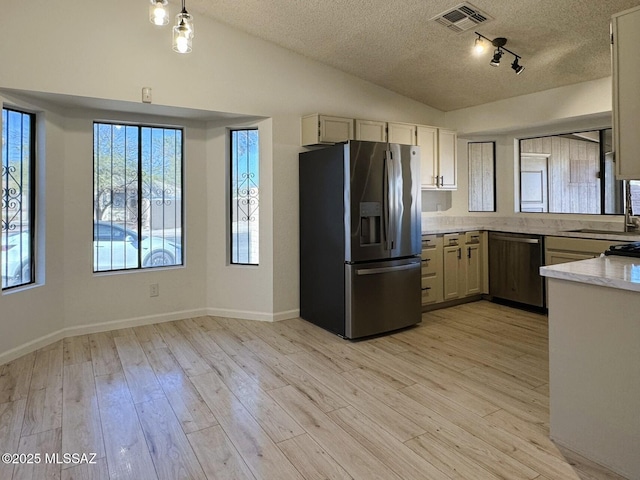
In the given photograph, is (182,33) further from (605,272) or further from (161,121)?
(605,272)

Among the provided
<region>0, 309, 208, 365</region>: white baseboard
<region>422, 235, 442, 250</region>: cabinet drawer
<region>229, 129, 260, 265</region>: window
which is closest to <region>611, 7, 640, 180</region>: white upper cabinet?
<region>422, 235, 442, 250</region>: cabinet drawer

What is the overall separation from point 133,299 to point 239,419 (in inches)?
89.6

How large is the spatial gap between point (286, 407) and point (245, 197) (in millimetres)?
2447

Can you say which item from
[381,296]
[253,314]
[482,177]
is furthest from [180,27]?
[482,177]

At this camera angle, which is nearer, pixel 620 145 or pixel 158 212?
pixel 620 145

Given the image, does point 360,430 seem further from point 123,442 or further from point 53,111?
point 53,111

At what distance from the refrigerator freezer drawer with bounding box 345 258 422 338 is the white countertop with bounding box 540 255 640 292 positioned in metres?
1.70

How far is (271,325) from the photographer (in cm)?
402

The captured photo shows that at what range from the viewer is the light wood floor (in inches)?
72.7

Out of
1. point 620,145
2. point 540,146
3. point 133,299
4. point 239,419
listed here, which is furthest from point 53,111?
point 540,146

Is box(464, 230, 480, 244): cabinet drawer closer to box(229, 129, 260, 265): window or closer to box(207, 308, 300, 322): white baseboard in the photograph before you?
box(207, 308, 300, 322): white baseboard

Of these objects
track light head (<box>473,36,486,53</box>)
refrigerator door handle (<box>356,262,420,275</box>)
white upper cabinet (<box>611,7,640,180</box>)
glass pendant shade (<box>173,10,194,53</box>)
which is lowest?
refrigerator door handle (<box>356,262,420,275</box>)

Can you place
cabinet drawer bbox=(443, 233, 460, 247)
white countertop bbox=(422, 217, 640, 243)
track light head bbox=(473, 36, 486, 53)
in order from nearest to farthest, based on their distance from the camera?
track light head bbox=(473, 36, 486, 53)
white countertop bbox=(422, 217, 640, 243)
cabinet drawer bbox=(443, 233, 460, 247)

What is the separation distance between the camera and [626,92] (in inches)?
78.7
